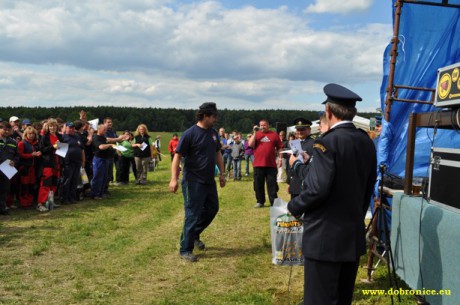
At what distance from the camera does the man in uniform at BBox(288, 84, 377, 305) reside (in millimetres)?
2861

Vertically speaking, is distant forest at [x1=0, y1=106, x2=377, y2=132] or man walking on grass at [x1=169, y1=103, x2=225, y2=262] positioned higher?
distant forest at [x1=0, y1=106, x2=377, y2=132]

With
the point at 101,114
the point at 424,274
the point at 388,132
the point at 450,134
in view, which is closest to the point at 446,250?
the point at 424,274

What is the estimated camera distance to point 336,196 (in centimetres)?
290

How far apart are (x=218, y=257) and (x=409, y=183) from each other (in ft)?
10.1

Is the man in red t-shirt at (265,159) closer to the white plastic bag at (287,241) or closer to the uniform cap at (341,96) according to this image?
the white plastic bag at (287,241)

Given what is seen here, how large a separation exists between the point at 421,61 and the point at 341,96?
332cm

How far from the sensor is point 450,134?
17.6 ft

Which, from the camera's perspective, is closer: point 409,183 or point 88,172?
point 409,183

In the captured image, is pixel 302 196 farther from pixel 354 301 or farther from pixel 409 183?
pixel 354 301

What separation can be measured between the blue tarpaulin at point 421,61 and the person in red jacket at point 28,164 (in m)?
7.47

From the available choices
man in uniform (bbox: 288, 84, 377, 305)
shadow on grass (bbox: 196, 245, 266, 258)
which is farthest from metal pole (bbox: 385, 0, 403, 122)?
shadow on grass (bbox: 196, 245, 266, 258)

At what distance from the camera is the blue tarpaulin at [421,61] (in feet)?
18.0

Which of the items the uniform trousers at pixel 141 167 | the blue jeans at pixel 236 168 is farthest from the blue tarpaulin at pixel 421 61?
the blue jeans at pixel 236 168

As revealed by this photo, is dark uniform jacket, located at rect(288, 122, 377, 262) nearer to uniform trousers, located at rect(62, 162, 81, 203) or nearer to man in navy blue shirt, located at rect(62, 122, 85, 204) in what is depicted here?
man in navy blue shirt, located at rect(62, 122, 85, 204)
